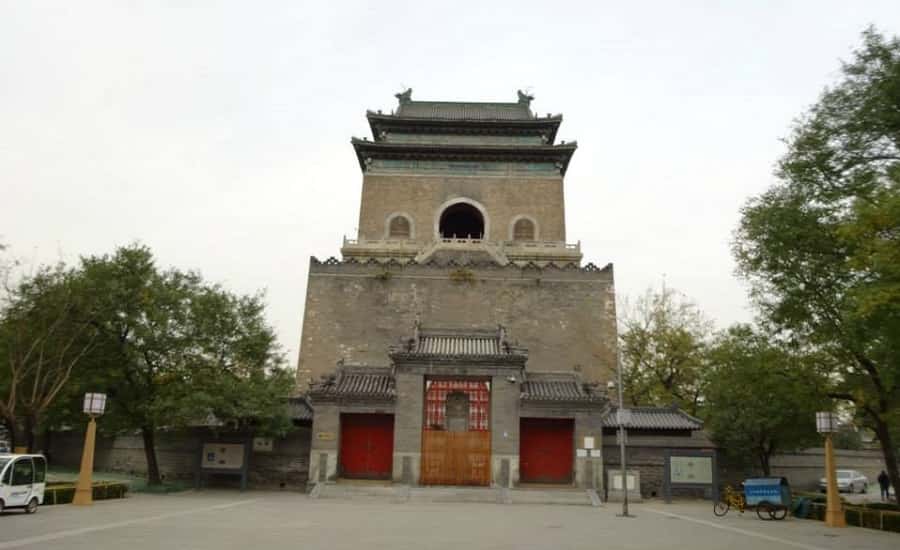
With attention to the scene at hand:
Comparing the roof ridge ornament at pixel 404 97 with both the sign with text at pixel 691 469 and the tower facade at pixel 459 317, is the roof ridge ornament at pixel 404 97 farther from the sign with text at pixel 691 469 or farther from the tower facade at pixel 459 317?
the sign with text at pixel 691 469

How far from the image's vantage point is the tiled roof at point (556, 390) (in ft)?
82.4

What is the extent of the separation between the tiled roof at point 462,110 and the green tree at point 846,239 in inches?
1166

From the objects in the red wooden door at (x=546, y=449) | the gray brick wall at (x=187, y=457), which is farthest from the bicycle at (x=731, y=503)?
the gray brick wall at (x=187, y=457)

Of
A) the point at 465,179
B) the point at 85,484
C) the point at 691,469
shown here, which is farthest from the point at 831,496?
the point at 465,179

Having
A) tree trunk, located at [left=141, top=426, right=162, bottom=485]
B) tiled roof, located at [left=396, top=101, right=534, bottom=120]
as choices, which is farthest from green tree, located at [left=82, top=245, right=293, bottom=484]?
tiled roof, located at [left=396, top=101, right=534, bottom=120]

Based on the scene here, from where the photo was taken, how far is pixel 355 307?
37.4 metres

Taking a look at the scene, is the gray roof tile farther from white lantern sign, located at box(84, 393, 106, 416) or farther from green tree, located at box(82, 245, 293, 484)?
white lantern sign, located at box(84, 393, 106, 416)

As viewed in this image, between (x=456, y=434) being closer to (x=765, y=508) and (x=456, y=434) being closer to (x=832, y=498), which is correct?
(x=765, y=508)

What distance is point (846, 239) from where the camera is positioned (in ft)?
A: 46.3

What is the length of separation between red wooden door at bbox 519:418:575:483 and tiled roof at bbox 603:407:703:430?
2048mm

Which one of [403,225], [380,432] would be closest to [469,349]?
[380,432]

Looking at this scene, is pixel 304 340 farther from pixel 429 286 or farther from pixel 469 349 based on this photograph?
pixel 469 349

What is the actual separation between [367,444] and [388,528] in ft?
39.4

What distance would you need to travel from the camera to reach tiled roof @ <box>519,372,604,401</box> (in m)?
25.1
